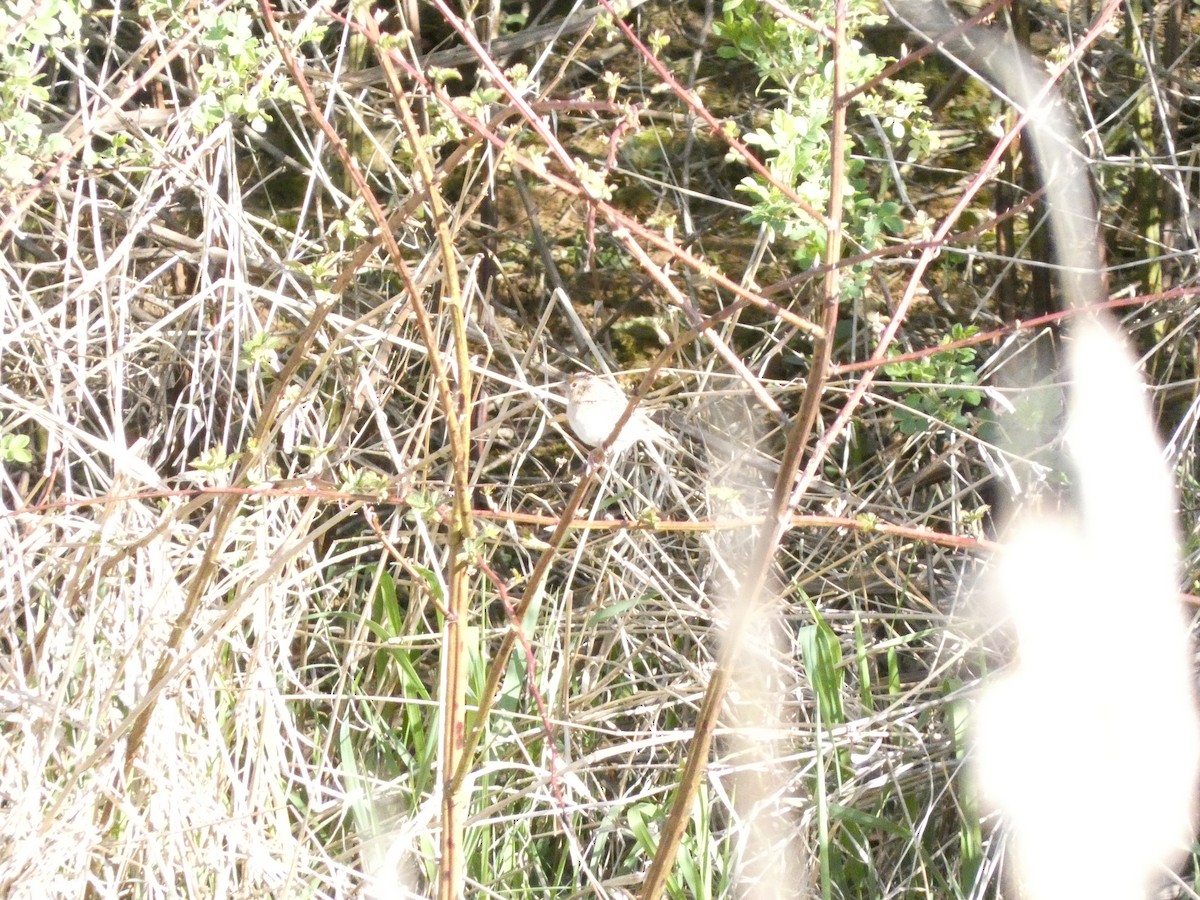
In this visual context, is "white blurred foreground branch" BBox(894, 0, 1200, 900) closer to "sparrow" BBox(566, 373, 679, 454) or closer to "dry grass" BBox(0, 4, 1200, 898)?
"dry grass" BBox(0, 4, 1200, 898)

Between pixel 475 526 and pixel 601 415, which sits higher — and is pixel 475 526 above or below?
above

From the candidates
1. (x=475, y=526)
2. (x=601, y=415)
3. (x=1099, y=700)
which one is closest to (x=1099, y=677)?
(x=1099, y=700)

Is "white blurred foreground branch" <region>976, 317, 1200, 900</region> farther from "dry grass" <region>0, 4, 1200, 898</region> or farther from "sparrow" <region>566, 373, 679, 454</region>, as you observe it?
"sparrow" <region>566, 373, 679, 454</region>

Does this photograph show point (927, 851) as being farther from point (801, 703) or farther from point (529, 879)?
point (529, 879)

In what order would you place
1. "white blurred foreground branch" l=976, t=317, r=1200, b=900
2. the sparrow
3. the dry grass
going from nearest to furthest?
1. the dry grass
2. "white blurred foreground branch" l=976, t=317, r=1200, b=900
3. the sparrow

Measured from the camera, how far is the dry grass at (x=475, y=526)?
176 centimetres

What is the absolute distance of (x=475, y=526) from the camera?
4.86 ft

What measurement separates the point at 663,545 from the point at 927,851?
741 millimetres

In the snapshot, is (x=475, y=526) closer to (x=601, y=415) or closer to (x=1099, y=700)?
(x=601, y=415)

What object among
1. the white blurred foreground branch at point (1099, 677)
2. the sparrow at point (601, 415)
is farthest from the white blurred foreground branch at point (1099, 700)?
the sparrow at point (601, 415)

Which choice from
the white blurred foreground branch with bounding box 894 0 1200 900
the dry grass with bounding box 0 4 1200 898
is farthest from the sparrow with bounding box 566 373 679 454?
the white blurred foreground branch with bounding box 894 0 1200 900

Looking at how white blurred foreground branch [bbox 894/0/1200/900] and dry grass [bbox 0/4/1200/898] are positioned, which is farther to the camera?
white blurred foreground branch [bbox 894/0/1200/900]

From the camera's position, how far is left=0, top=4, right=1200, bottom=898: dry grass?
69.4 inches

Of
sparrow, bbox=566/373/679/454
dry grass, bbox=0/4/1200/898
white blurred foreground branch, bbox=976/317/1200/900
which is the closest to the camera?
dry grass, bbox=0/4/1200/898
